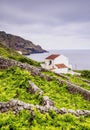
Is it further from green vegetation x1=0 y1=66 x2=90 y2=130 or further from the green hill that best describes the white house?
the green hill

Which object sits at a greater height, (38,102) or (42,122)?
(38,102)

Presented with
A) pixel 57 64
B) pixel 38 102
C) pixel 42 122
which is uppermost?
pixel 38 102

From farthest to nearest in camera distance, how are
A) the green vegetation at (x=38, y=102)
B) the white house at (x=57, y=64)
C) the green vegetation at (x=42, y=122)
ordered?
the white house at (x=57, y=64)
the green vegetation at (x=38, y=102)
the green vegetation at (x=42, y=122)

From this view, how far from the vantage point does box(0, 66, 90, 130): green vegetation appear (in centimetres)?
1236

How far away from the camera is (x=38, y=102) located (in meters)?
16.7

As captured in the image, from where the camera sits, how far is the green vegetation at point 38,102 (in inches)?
487

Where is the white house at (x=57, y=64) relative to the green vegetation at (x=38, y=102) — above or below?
below

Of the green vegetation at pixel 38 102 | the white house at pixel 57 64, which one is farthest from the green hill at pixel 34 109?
the white house at pixel 57 64

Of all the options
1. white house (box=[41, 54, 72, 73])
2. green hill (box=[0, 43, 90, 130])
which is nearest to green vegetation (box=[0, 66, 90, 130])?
green hill (box=[0, 43, 90, 130])

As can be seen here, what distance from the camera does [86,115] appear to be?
1506 centimetres

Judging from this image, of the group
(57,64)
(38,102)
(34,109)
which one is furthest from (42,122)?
(57,64)

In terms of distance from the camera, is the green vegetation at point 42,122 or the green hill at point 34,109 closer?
the green vegetation at point 42,122

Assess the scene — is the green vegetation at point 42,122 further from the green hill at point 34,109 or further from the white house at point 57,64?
the white house at point 57,64

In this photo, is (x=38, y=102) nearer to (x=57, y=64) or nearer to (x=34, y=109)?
(x=34, y=109)
